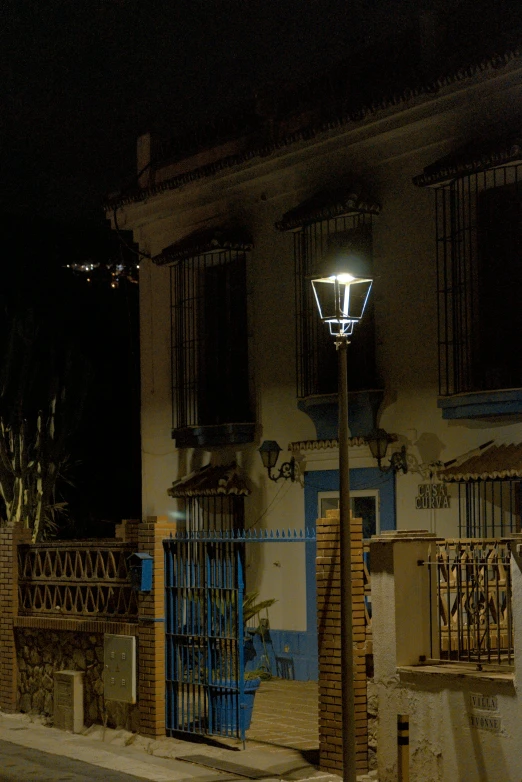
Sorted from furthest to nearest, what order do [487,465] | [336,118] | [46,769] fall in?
1. [336,118]
2. [487,465]
3. [46,769]

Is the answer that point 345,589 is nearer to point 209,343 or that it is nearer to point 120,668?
point 120,668

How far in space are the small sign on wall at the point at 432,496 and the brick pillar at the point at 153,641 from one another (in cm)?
383

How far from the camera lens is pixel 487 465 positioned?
13.7 metres

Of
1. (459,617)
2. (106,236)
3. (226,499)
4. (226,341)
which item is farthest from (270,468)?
(106,236)

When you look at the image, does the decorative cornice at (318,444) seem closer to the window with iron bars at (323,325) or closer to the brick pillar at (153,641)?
the window with iron bars at (323,325)

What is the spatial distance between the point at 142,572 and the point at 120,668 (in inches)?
45.2

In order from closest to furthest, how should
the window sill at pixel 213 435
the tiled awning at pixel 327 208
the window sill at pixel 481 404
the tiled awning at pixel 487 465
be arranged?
1. the tiled awning at pixel 487 465
2. the window sill at pixel 481 404
3. the tiled awning at pixel 327 208
4. the window sill at pixel 213 435

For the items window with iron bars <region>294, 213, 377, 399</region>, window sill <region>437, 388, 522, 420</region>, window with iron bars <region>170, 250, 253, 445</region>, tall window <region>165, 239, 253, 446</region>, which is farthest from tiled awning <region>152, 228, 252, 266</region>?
window sill <region>437, 388, 522, 420</region>

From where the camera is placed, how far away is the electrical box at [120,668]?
1264cm

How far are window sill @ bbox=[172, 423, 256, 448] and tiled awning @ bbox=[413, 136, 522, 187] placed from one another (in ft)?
15.8

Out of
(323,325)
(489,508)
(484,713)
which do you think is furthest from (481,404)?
(484,713)

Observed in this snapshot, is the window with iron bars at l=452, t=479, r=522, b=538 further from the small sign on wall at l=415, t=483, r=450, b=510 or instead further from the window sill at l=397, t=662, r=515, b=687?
the window sill at l=397, t=662, r=515, b=687

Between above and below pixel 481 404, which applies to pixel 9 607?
below

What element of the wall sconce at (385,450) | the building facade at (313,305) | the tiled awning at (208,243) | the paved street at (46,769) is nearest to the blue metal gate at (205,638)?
the paved street at (46,769)
